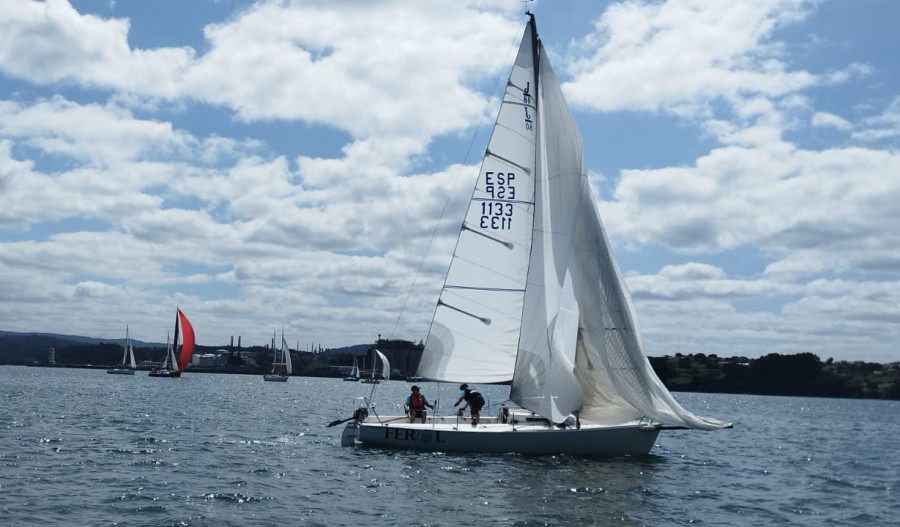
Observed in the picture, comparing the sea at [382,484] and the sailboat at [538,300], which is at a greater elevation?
the sailboat at [538,300]

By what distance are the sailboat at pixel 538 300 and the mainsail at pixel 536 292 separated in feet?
0.10

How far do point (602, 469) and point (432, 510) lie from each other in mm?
6980

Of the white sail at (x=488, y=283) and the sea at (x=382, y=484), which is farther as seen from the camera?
the white sail at (x=488, y=283)

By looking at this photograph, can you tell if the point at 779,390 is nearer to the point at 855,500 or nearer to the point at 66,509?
the point at 855,500

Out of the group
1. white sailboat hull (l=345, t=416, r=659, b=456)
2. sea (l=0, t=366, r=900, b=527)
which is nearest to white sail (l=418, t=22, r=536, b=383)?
white sailboat hull (l=345, t=416, r=659, b=456)

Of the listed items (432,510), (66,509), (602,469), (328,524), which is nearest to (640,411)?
(602,469)

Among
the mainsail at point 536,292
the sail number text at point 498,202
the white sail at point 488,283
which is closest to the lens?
the mainsail at point 536,292

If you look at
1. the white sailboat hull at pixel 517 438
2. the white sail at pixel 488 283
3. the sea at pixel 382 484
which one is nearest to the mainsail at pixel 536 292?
the white sail at pixel 488 283

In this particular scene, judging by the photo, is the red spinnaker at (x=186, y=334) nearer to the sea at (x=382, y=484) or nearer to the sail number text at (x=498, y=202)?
the sea at (x=382, y=484)

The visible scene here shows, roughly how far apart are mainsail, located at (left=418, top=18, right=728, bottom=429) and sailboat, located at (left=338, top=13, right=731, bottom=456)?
31 millimetres

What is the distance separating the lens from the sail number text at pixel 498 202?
26.3 metres

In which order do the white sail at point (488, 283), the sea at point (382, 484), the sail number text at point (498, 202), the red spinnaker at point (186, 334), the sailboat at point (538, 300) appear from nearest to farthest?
the sea at point (382, 484) < the sailboat at point (538, 300) < the white sail at point (488, 283) < the sail number text at point (498, 202) < the red spinnaker at point (186, 334)

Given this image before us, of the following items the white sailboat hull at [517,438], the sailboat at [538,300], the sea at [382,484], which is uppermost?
the sailboat at [538,300]

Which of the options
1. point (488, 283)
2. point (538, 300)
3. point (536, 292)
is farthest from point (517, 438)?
point (488, 283)
